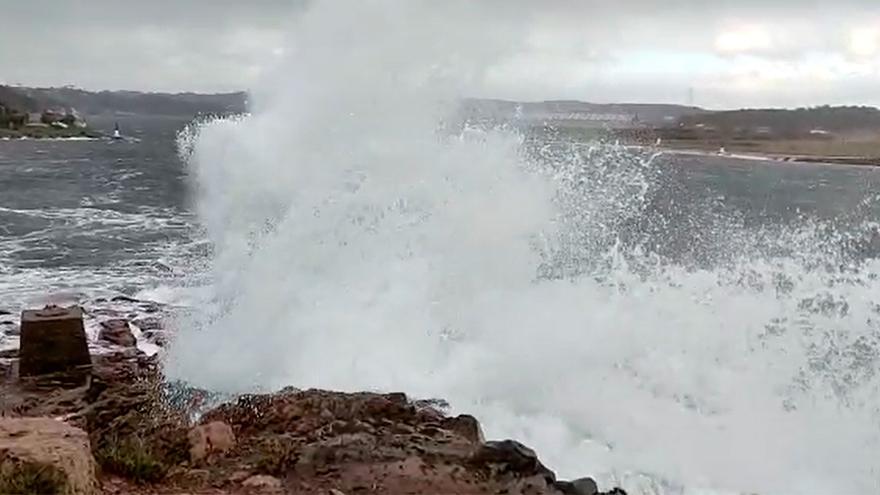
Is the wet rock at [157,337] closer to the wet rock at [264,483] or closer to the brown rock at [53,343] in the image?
the brown rock at [53,343]

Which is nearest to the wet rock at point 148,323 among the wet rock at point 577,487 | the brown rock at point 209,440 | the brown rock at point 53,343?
the brown rock at point 53,343

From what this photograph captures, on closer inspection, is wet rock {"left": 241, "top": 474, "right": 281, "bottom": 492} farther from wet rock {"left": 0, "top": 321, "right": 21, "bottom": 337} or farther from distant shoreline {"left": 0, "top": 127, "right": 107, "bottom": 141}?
distant shoreline {"left": 0, "top": 127, "right": 107, "bottom": 141}

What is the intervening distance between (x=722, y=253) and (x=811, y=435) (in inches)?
229

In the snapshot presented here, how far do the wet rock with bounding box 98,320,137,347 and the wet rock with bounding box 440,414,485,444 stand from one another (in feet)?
24.3

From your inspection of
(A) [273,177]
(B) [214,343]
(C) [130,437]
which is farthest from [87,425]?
(A) [273,177]

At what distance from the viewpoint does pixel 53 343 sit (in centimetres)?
1188

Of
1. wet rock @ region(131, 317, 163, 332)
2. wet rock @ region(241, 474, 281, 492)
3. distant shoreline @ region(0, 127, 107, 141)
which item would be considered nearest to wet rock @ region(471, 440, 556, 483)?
wet rock @ region(241, 474, 281, 492)

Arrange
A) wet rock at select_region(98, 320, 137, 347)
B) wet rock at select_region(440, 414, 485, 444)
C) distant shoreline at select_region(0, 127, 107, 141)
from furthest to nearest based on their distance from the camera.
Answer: distant shoreline at select_region(0, 127, 107, 141) < wet rock at select_region(98, 320, 137, 347) < wet rock at select_region(440, 414, 485, 444)

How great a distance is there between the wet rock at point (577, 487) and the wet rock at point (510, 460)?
8cm

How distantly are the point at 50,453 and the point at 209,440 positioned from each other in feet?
8.81

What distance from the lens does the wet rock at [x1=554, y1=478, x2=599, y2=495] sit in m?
7.54

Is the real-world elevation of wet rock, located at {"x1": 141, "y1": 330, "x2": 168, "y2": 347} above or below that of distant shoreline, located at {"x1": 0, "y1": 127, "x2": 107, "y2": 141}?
above

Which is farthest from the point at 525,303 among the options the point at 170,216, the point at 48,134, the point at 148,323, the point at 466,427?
the point at 48,134

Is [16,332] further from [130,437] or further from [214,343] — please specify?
[130,437]
